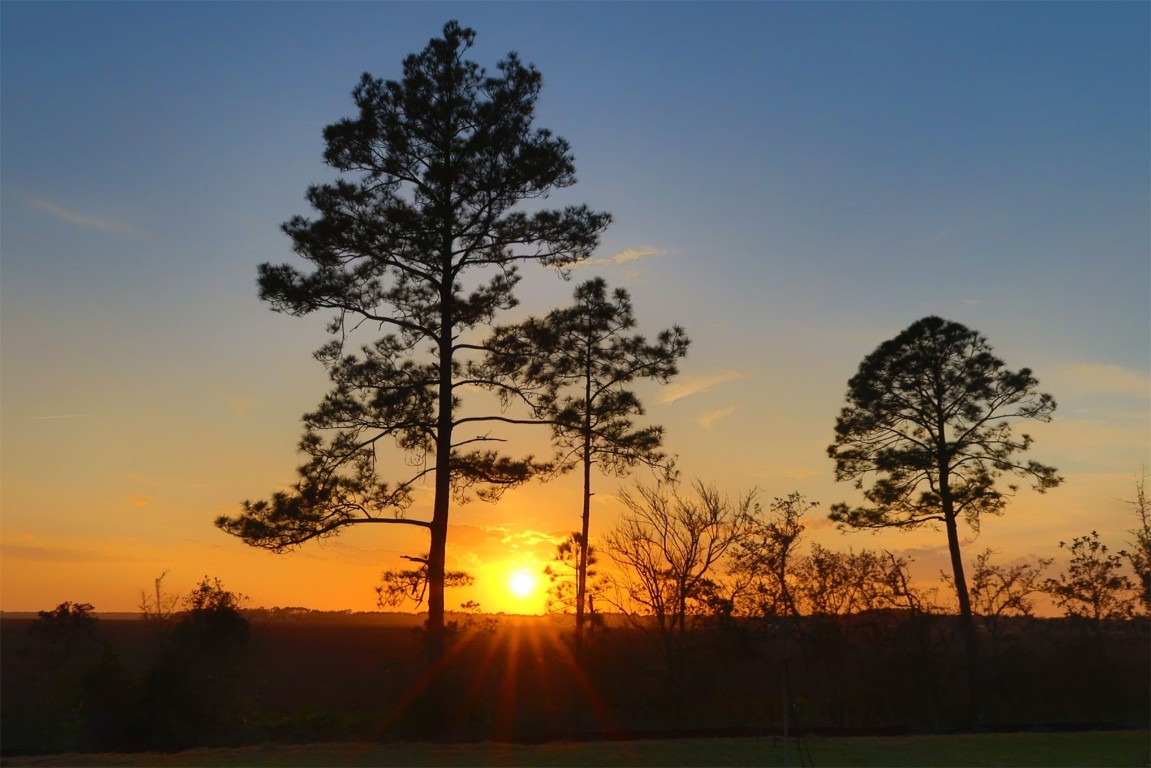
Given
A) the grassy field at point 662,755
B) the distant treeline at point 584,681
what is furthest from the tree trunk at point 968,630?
the grassy field at point 662,755

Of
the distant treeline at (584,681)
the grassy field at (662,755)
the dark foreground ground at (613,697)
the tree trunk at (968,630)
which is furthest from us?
the tree trunk at (968,630)

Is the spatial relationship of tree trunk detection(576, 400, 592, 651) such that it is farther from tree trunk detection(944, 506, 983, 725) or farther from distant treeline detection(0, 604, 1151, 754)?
tree trunk detection(944, 506, 983, 725)

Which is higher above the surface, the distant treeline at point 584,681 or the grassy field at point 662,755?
the distant treeline at point 584,681

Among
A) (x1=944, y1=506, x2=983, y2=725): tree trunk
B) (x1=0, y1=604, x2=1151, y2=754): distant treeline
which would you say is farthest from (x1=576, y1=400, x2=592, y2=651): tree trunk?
(x1=944, y1=506, x2=983, y2=725): tree trunk

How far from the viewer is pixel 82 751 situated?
705 inches

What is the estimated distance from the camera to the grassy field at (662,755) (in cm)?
1544

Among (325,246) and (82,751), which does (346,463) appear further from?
(82,751)

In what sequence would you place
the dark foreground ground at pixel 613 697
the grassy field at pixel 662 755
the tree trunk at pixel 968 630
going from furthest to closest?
the tree trunk at pixel 968 630 < the dark foreground ground at pixel 613 697 < the grassy field at pixel 662 755

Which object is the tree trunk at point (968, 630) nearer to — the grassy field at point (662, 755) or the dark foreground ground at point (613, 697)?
the dark foreground ground at point (613, 697)

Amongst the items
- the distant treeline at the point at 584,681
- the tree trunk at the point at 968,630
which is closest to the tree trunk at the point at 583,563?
the distant treeline at the point at 584,681

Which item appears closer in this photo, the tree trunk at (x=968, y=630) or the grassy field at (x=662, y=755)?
the grassy field at (x=662, y=755)

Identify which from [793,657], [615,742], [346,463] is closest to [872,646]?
[793,657]

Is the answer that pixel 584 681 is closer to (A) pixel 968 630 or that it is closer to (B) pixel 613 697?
(B) pixel 613 697

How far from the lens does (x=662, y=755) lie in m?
16.2
